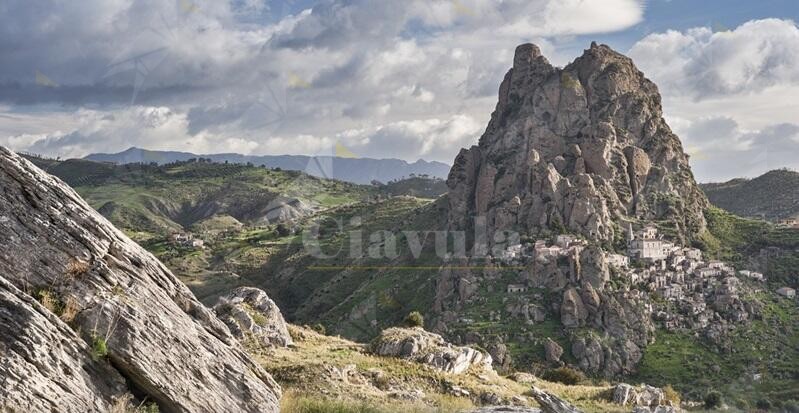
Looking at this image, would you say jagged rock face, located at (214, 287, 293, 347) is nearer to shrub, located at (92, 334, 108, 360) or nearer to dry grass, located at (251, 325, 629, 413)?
dry grass, located at (251, 325, 629, 413)

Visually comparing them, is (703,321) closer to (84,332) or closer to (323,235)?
(84,332)

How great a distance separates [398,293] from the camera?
107m

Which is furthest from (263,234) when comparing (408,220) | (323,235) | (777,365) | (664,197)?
(777,365)

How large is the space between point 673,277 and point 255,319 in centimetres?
8793

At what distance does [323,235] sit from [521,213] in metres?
75.4

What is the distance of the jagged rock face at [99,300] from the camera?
391 inches

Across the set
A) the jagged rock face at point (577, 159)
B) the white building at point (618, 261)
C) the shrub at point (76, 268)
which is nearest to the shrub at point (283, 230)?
the jagged rock face at point (577, 159)

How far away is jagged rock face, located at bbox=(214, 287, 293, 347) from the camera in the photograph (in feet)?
89.1

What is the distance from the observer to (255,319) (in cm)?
2938

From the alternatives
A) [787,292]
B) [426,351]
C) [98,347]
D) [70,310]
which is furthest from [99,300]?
[787,292]

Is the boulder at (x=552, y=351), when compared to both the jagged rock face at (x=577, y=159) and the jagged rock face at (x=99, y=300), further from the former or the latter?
the jagged rock face at (x=99, y=300)

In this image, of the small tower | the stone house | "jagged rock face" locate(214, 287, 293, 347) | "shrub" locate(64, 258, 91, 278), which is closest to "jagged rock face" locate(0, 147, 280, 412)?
"shrub" locate(64, 258, 91, 278)

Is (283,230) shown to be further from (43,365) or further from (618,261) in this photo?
(43,365)

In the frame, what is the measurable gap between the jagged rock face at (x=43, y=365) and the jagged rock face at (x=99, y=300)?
3cm
